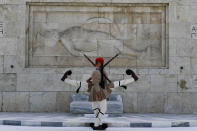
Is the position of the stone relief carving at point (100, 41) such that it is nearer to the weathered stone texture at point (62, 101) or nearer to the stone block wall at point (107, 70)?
the stone block wall at point (107, 70)

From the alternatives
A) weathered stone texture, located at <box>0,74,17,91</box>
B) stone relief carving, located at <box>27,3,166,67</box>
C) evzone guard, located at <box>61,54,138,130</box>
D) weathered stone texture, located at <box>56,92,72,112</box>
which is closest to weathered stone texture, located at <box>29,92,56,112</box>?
weathered stone texture, located at <box>56,92,72,112</box>

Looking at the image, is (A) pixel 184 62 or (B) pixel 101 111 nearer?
(B) pixel 101 111

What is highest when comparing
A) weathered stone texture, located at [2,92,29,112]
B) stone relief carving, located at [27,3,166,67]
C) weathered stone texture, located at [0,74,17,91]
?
stone relief carving, located at [27,3,166,67]

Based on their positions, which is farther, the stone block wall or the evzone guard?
the stone block wall

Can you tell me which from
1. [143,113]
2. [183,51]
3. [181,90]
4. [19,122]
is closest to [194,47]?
[183,51]

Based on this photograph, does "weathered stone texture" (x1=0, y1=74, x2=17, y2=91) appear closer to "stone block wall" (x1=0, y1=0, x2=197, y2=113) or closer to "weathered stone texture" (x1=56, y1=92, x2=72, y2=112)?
"stone block wall" (x1=0, y1=0, x2=197, y2=113)

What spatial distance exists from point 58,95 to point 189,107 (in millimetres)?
4716

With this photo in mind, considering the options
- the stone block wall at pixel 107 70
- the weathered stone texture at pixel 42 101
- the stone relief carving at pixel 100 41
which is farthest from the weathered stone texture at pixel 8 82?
the stone relief carving at pixel 100 41

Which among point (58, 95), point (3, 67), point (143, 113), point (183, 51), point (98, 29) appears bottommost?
point (143, 113)

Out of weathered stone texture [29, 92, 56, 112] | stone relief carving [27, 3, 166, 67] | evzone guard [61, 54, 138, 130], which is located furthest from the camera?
stone relief carving [27, 3, 166, 67]

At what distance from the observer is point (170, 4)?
32.4 ft

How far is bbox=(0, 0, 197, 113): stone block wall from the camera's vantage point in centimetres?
966

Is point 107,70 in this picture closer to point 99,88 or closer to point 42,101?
point 42,101

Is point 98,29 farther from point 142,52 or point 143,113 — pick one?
point 143,113
